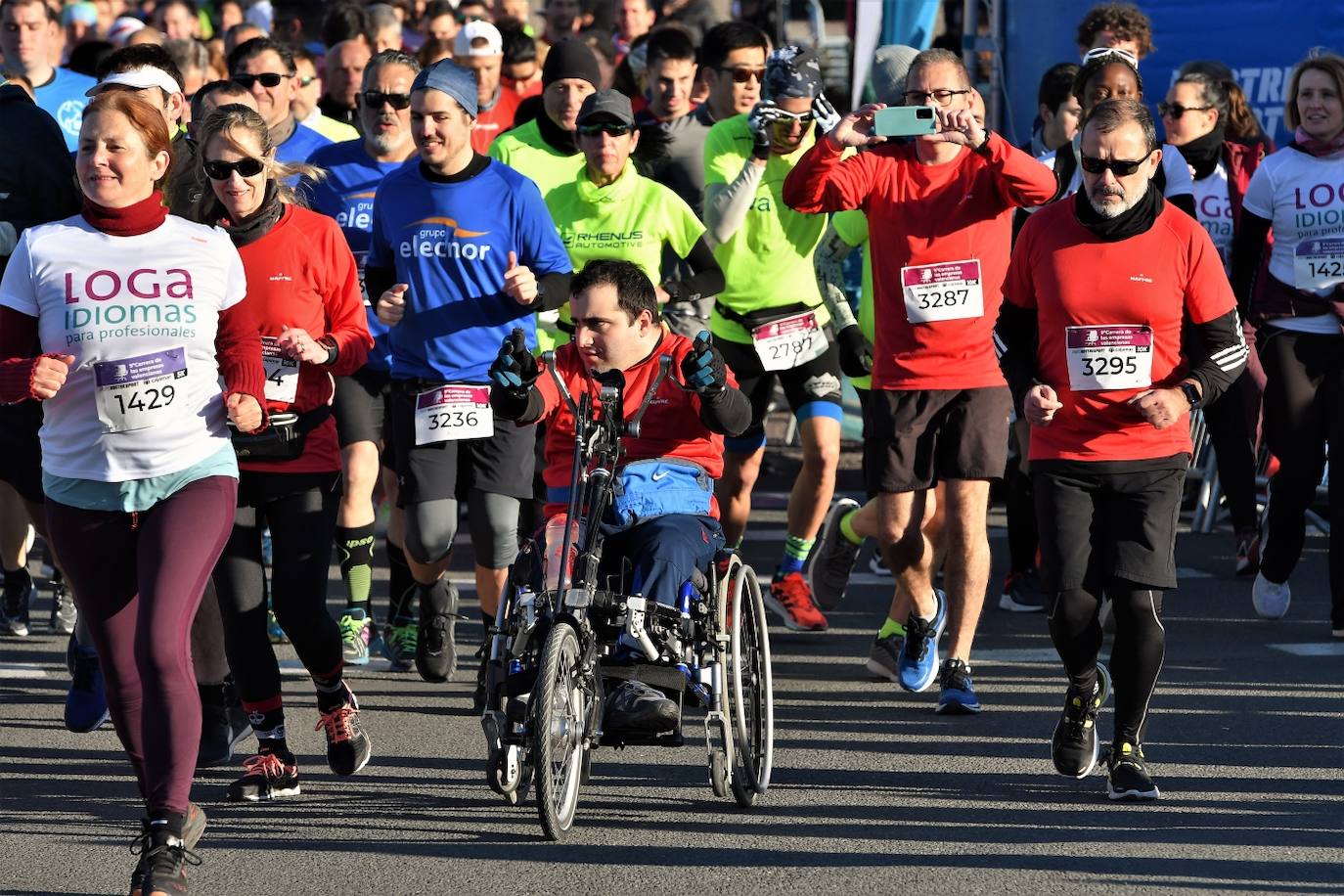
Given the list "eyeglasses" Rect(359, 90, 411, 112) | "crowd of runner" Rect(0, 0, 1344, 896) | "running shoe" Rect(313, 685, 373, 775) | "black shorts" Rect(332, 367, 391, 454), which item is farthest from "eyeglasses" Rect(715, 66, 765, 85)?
"running shoe" Rect(313, 685, 373, 775)

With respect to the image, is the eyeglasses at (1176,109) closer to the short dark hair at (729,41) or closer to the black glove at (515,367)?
the short dark hair at (729,41)

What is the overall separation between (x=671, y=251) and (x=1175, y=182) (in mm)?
1937

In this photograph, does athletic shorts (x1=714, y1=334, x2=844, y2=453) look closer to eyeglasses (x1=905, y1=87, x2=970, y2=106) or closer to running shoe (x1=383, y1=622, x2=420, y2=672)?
running shoe (x1=383, y1=622, x2=420, y2=672)

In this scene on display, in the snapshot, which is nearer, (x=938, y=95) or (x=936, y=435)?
(x=938, y=95)

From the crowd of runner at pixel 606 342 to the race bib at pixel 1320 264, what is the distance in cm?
1

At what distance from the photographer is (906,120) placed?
722 centimetres

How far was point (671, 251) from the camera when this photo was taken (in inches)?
329

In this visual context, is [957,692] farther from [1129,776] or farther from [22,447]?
[22,447]

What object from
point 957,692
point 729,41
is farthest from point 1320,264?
point 729,41

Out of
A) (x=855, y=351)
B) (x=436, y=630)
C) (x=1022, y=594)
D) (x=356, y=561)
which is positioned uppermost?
(x=855, y=351)

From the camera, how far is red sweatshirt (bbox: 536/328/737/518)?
6.51 m

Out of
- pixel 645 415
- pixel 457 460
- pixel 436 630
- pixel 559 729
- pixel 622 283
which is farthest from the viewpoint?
pixel 436 630

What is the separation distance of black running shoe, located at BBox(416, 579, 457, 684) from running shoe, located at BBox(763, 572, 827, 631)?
1.49 metres

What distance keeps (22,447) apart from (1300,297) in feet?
15.9
